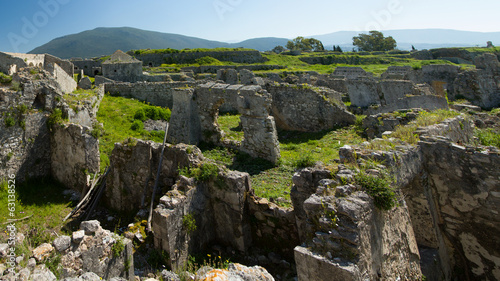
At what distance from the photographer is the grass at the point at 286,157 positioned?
8742 mm

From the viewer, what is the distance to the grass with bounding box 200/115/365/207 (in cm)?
874

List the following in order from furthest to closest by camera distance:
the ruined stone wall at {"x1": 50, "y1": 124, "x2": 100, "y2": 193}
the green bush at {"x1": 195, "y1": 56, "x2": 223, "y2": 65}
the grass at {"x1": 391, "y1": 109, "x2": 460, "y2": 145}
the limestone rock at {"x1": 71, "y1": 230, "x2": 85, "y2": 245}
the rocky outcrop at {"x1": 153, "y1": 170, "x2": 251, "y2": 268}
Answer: the green bush at {"x1": 195, "y1": 56, "x2": 223, "y2": 65}
the ruined stone wall at {"x1": 50, "y1": 124, "x2": 100, "y2": 193}
the grass at {"x1": 391, "y1": 109, "x2": 460, "y2": 145}
the rocky outcrop at {"x1": 153, "y1": 170, "x2": 251, "y2": 268}
the limestone rock at {"x1": 71, "y1": 230, "x2": 85, "y2": 245}

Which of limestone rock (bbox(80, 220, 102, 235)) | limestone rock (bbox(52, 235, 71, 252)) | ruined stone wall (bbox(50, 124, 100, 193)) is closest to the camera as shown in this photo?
limestone rock (bbox(52, 235, 71, 252))

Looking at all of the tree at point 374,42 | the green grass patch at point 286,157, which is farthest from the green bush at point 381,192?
the tree at point 374,42

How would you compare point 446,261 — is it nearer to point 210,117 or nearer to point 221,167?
point 221,167

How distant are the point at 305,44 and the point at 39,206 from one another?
89632 millimetres

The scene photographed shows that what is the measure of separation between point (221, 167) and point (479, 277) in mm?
6264

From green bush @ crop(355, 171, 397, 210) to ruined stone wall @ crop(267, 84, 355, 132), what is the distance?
34.8 ft

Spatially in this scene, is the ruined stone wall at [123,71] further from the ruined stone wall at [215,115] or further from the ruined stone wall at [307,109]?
the ruined stone wall at [307,109]

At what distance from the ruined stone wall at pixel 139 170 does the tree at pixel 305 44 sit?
3387 inches

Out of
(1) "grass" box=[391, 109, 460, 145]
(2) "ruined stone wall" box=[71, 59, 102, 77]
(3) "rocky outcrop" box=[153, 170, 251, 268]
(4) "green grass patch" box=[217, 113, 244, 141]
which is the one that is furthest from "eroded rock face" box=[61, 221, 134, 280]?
(2) "ruined stone wall" box=[71, 59, 102, 77]

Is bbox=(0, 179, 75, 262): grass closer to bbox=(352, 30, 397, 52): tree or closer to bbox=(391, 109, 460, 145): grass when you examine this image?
bbox=(391, 109, 460, 145): grass

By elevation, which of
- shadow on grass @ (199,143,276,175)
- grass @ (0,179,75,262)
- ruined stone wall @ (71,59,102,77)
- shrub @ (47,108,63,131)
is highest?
ruined stone wall @ (71,59,102,77)

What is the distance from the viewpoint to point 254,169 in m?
10.9
